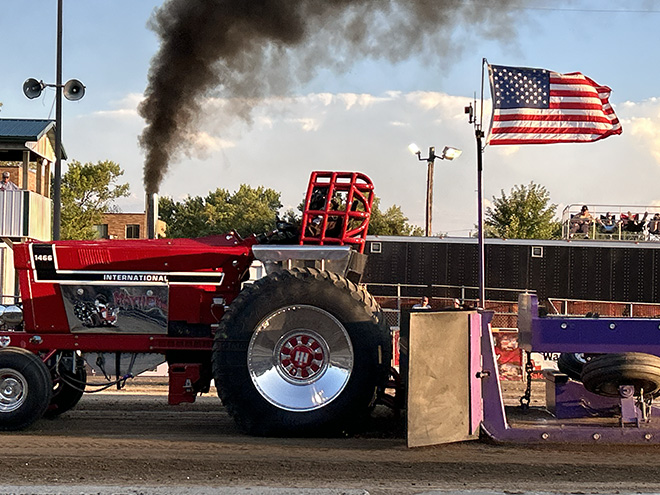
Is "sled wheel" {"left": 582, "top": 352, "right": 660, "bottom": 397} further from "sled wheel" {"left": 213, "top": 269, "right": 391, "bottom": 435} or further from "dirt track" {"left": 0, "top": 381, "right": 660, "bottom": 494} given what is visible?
"sled wheel" {"left": 213, "top": 269, "right": 391, "bottom": 435}

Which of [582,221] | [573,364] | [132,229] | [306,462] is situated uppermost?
[132,229]

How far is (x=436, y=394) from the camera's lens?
21.2 ft

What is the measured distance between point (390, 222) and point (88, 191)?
1839cm

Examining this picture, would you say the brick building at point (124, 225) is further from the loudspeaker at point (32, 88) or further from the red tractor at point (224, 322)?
the red tractor at point (224, 322)

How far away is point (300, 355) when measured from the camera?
6.97 metres

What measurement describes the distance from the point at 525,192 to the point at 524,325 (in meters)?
36.8

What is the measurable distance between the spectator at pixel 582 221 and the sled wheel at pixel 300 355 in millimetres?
24421

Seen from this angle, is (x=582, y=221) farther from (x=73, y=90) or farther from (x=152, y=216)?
(x=152, y=216)

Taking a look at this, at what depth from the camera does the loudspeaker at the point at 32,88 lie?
16.2 m

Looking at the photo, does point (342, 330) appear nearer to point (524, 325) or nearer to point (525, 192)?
point (524, 325)

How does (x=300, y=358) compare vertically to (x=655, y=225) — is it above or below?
below

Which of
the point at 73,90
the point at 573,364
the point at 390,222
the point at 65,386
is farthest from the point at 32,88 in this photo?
the point at 390,222

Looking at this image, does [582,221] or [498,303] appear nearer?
[498,303]

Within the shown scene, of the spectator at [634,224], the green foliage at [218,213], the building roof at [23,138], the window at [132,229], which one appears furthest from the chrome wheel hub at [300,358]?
the green foliage at [218,213]
